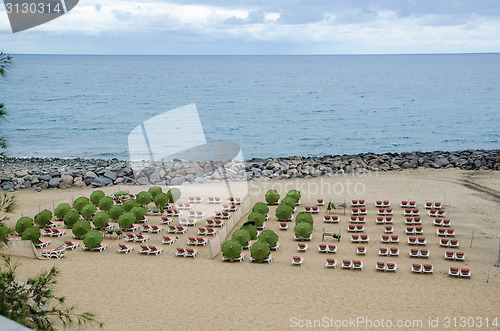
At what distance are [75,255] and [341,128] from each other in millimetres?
57806

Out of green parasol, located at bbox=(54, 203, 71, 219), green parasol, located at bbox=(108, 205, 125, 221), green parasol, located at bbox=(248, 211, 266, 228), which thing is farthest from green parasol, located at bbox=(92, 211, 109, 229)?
green parasol, located at bbox=(248, 211, 266, 228)

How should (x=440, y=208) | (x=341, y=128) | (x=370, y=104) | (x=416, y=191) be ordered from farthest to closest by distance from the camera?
(x=370, y=104)
(x=341, y=128)
(x=416, y=191)
(x=440, y=208)

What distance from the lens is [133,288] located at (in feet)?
57.6

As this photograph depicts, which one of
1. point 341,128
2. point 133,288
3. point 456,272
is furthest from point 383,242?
point 341,128

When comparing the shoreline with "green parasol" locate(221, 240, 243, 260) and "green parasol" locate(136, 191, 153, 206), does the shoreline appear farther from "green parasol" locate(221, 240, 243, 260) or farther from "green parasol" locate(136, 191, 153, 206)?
"green parasol" locate(221, 240, 243, 260)

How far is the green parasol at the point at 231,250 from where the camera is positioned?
19.9 m

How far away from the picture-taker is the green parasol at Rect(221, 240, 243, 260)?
782 inches

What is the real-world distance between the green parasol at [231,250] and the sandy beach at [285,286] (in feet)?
1.51

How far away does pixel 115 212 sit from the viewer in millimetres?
24141

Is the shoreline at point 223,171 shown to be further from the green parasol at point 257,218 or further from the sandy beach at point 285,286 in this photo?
the green parasol at point 257,218

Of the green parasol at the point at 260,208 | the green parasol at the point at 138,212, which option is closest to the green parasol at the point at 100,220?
the green parasol at the point at 138,212

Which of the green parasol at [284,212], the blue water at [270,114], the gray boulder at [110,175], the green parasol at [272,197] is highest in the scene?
the green parasol at [284,212]

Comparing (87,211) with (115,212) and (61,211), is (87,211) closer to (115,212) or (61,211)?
(115,212)

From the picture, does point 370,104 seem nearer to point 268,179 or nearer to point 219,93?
point 219,93
